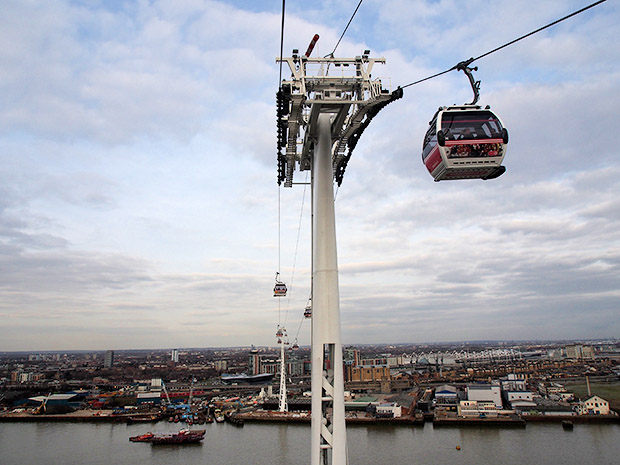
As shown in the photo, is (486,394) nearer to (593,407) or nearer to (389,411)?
(593,407)

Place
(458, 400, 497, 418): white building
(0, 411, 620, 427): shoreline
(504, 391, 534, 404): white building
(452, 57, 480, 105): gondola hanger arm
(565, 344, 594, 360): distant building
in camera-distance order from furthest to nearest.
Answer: (565, 344, 594, 360): distant building
(504, 391, 534, 404): white building
(458, 400, 497, 418): white building
(0, 411, 620, 427): shoreline
(452, 57, 480, 105): gondola hanger arm

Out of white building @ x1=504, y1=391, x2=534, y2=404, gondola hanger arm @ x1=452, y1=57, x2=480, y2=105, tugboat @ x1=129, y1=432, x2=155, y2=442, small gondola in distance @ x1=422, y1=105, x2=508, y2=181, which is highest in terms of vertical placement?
gondola hanger arm @ x1=452, y1=57, x2=480, y2=105

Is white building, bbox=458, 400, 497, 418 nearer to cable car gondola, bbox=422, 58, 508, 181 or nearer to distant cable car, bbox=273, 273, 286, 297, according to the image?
distant cable car, bbox=273, 273, 286, 297

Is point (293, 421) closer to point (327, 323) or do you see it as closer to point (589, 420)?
point (589, 420)

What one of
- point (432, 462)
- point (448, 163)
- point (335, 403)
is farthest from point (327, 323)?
point (432, 462)

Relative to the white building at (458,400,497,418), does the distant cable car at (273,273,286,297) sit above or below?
above

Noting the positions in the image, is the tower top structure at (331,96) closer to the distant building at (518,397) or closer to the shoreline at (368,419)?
the shoreline at (368,419)

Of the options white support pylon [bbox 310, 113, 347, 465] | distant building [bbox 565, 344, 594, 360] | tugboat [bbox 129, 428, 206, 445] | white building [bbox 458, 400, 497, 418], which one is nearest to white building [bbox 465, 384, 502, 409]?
white building [bbox 458, 400, 497, 418]
